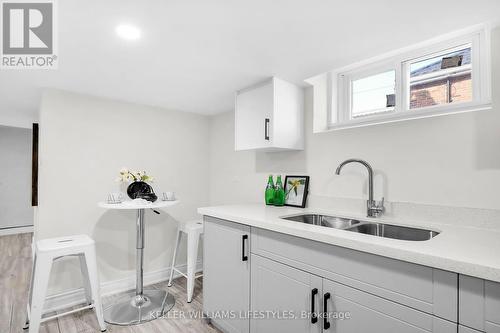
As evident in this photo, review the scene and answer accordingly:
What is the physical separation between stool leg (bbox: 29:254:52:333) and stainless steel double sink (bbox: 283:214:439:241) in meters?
1.79

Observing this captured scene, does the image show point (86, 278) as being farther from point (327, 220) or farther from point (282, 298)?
point (327, 220)

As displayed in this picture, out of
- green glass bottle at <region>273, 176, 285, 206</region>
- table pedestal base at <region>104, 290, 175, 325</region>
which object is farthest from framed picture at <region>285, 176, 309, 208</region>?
table pedestal base at <region>104, 290, 175, 325</region>

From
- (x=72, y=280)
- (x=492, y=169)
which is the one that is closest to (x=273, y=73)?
(x=492, y=169)

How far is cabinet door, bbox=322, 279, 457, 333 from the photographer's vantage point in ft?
3.23

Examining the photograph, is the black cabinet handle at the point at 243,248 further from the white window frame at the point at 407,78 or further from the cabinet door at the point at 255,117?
the white window frame at the point at 407,78

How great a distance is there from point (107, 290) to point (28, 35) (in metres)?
2.28

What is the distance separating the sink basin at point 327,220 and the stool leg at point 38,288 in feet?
5.79

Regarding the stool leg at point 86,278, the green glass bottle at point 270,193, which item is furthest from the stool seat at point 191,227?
the stool leg at point 86,278

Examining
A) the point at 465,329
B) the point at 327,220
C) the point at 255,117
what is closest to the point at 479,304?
the point at 465,329

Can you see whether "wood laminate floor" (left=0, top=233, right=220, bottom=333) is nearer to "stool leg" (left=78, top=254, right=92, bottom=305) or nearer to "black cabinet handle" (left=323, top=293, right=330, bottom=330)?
"stool leg" (left=78, top=254, right=92, bottom=305)

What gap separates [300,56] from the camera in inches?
68.4

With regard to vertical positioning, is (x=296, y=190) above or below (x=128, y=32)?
below

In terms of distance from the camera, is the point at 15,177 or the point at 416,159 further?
the point at 15,177

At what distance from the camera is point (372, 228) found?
1.70m
